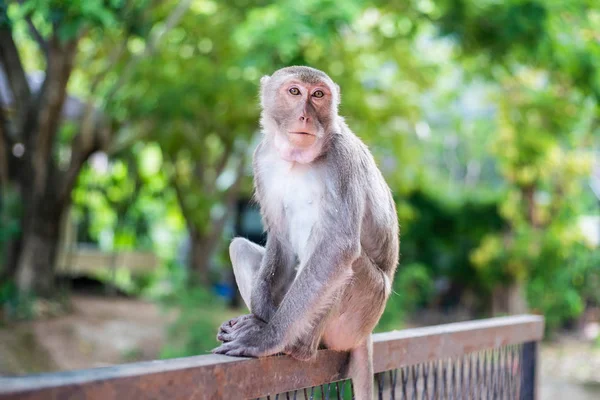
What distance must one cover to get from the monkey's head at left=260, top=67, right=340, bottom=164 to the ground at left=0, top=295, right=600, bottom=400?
615cm

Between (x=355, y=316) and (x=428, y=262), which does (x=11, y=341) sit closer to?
(x=355, y=316)

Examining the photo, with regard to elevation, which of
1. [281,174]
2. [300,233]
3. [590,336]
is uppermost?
[281,174]

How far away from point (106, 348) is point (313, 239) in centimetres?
709

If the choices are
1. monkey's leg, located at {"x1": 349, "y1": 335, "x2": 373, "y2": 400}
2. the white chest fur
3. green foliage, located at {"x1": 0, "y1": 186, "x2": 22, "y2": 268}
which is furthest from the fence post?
green foliage, located at {"x1": 0, "y1": 186, "x2": 22, "y2": 268}

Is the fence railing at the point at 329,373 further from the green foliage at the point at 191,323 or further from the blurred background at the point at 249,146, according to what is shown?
the green foliage at the point at 191,323

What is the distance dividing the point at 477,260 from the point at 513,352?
29.2ft

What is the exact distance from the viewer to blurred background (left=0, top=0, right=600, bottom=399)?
759 cm

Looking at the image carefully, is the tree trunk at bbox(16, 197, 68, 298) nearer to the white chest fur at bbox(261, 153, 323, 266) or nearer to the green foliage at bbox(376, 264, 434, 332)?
the green foliage at bbox(376, 264, 434, 332)

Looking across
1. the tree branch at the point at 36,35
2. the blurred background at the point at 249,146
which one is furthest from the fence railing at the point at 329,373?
the tree branch at the point at 36,35

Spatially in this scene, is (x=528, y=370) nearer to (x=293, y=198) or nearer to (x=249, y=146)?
(x=293, y=198)

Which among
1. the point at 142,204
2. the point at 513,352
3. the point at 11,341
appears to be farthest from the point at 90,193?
the point at 513,352

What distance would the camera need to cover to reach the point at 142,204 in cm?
1398

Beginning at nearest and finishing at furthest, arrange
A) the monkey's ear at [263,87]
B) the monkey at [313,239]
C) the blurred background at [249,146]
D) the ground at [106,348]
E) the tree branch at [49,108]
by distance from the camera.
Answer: the monkey at [313,239] → the monkey's ear at [263,87] → the blurred background at [249,146] → the ground at [106,348] → the tree branch at [49,108]

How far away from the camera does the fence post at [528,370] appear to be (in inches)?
149
